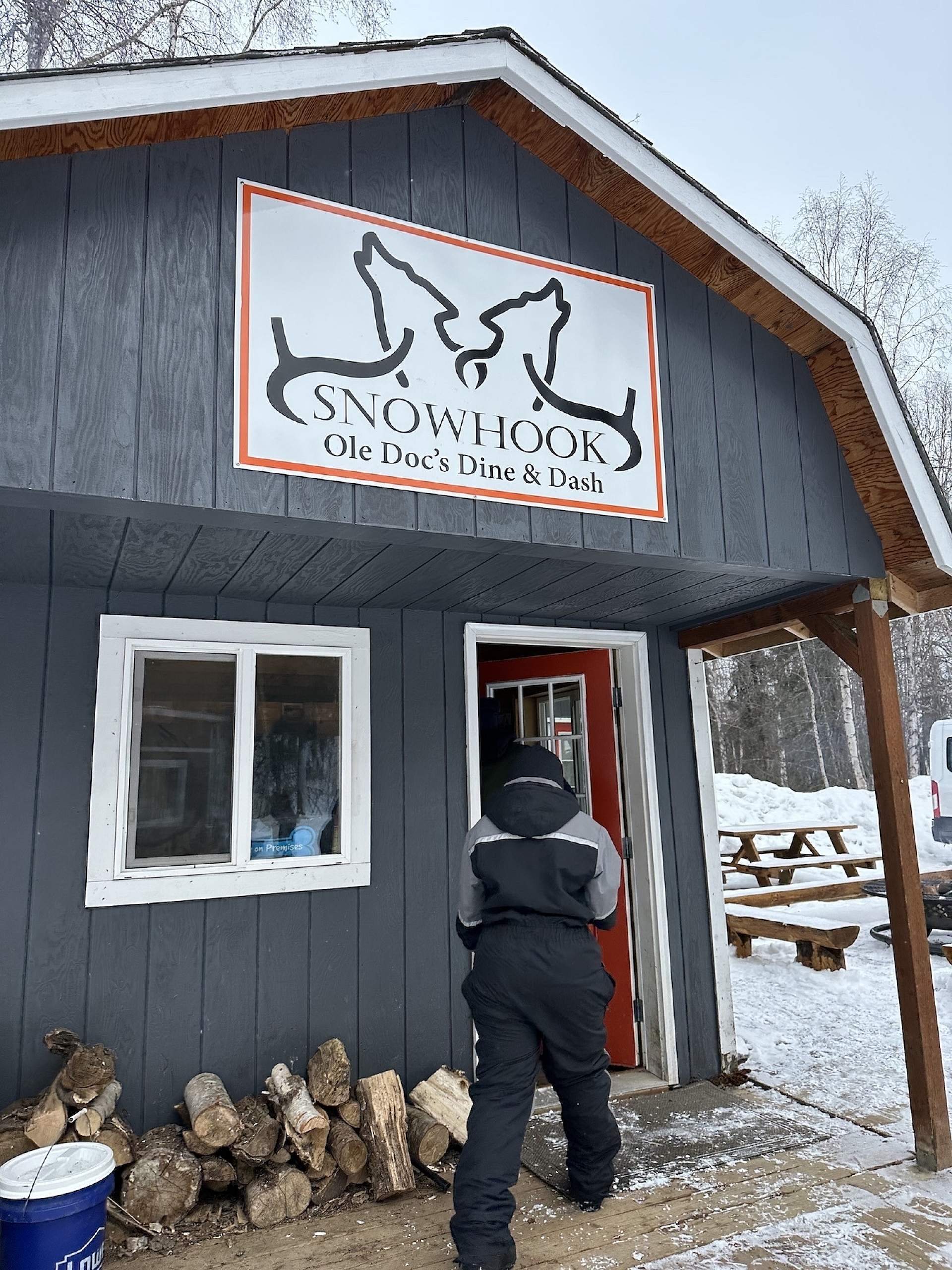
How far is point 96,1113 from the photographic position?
3139mm

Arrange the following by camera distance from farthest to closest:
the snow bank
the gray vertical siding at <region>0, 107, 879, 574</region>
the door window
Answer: the snow bank, the door window, the gray vertical siding at <region>0, 107, 879, 574</region>

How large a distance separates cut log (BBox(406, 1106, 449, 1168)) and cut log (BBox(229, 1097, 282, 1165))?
0.55m

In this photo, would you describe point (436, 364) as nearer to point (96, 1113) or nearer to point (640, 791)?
point (640, 791)

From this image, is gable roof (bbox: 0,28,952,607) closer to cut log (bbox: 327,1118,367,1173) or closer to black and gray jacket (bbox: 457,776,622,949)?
black and gray jacket (bbox: 457,776,622,949)

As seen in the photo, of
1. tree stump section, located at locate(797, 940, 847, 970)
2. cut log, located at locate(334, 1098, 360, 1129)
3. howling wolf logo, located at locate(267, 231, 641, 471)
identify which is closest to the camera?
howling wolf logo, located at locate(267, 231, 641, 471)

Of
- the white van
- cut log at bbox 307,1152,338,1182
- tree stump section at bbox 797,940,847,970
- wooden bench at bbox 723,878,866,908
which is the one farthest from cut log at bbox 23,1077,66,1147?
the white van

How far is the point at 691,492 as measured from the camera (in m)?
3.52

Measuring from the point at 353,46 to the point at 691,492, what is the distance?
6.49 feet

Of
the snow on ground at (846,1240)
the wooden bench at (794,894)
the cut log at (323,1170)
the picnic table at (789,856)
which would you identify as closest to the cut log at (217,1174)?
the cut log at (323,1170)

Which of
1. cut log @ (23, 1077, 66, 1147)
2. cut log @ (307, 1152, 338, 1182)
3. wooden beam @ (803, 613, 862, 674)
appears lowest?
cut log @ (307, 1152, 338, 1182)

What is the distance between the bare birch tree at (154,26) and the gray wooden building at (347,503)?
696cm

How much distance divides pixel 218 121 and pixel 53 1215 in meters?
3.41

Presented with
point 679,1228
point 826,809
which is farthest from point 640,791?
point 826,809

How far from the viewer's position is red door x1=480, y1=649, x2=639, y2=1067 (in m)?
4.86
